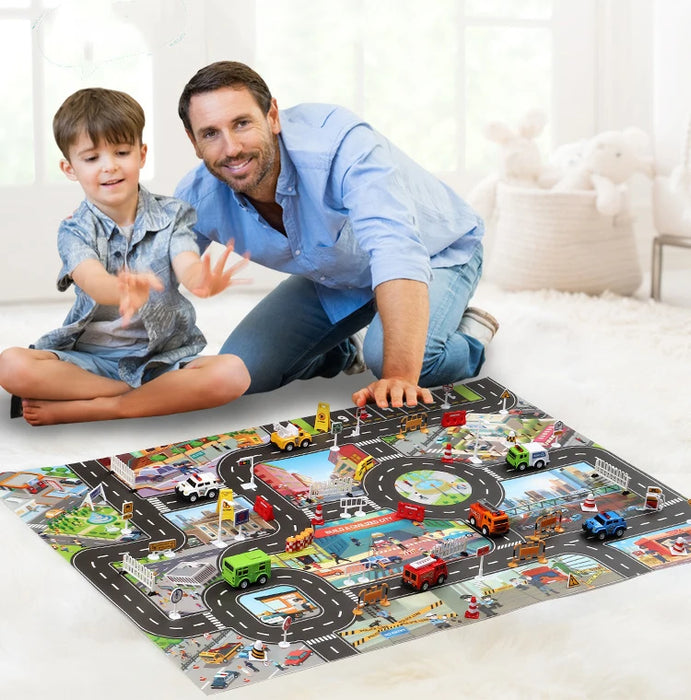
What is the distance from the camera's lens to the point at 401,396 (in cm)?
185

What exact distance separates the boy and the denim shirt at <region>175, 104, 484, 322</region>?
115 millimetres

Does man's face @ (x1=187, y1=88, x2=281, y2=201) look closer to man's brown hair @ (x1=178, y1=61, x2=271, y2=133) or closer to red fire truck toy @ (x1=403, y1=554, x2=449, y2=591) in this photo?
man's brown hair @ (x1=178, y1=61, x2=271, y2=133)

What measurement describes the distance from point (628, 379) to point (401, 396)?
510mm

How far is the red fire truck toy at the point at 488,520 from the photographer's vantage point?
5.15ft

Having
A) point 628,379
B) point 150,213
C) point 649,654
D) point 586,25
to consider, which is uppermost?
point 586,25

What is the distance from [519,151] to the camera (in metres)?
2.73

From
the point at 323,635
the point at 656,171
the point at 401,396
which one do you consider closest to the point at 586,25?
the point at 656,171

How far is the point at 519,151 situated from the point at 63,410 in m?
1.24

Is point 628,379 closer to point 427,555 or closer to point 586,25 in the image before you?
point 427,555

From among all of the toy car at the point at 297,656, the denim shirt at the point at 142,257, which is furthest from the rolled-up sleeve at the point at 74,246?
the toy car at the point at 297,656

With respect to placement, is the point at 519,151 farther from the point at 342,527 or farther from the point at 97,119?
the point at 342,527

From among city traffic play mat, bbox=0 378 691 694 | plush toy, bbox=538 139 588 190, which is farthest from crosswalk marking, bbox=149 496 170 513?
plush toy, bbox=538 139 588 190

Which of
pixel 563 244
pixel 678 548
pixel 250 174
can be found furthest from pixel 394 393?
pixel 563 244

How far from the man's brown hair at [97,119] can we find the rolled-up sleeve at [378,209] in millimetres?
313
